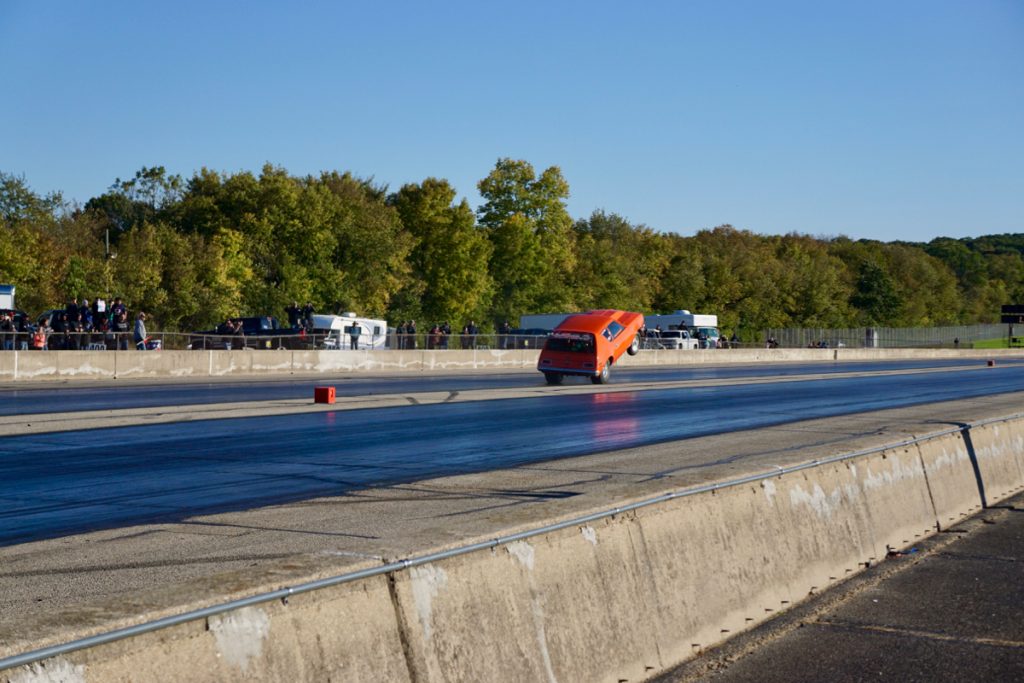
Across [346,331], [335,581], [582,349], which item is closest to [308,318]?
[346,331]

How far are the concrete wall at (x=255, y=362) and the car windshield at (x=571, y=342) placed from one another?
10258mm

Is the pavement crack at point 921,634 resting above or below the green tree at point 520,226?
below

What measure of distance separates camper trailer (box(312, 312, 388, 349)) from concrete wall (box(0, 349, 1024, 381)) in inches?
64.1

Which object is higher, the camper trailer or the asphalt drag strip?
the camper trailer

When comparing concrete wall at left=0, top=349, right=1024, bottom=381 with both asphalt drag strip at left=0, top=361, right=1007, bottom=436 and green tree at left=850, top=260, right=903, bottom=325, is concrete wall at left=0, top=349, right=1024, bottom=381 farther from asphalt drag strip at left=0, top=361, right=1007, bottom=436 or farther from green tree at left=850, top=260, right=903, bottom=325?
green tree at left=850, top=260, right=903, bottom=325

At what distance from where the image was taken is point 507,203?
324 feet

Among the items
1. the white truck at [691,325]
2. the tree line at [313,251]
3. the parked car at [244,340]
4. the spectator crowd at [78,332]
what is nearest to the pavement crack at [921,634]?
the spectator crowd at [78,332]

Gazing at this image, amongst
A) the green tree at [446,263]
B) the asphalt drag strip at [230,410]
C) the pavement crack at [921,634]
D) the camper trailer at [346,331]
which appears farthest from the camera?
the green tree at [446,263]

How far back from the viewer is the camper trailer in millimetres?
48344

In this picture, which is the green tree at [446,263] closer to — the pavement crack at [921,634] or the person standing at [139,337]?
the person standing at [139,337]

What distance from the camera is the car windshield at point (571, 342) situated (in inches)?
1476

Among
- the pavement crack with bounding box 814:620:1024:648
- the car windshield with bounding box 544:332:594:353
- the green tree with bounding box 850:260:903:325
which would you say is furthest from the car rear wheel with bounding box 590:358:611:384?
the green tree with bounding box 850:260:903:325

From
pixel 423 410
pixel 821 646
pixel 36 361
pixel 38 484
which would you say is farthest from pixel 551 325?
pixel 821 646

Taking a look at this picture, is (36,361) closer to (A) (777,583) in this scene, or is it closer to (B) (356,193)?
(A) (777,583)
